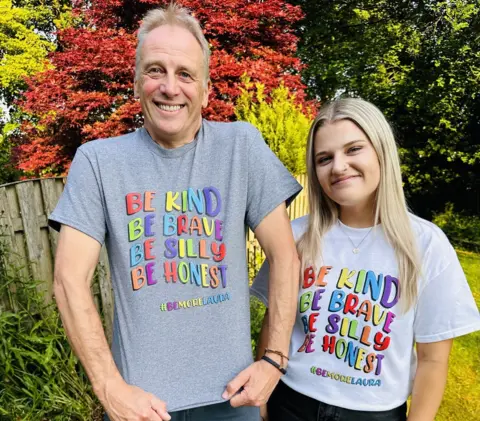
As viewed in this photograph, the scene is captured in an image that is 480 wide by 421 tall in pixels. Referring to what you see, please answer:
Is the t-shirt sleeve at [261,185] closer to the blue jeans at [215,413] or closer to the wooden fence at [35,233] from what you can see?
the blue jeans at [215,413]

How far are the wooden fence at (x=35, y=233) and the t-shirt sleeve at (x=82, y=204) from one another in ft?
6.49

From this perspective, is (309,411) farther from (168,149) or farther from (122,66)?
(122,66)

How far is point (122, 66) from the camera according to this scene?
6.00m

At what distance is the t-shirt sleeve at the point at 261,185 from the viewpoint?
1.27 m

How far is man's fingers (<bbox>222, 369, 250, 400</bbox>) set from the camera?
1.22m

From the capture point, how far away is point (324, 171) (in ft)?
4.64

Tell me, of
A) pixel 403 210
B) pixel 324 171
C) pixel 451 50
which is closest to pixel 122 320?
pixel 324 171

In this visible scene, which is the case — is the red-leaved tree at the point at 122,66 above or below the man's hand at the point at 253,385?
above

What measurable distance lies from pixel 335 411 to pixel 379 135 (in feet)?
2.86

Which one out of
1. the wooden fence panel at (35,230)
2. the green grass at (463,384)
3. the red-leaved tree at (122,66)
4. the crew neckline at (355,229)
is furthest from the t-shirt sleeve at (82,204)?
the red-leaved tree at (122,66)

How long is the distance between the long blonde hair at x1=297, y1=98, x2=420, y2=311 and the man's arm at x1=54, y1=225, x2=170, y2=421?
0.65 meters

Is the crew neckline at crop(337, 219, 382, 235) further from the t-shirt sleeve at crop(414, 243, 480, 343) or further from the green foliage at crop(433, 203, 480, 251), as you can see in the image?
the green foliage at crop(433, 203, 480, 251)

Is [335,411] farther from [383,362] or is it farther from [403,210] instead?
[403,210]

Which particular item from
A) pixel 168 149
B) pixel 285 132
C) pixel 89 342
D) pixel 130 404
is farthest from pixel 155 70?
pixel 285 132
